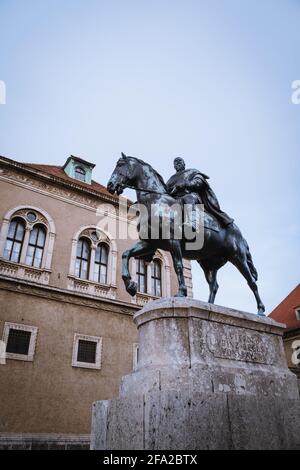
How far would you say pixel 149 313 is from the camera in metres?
4.40

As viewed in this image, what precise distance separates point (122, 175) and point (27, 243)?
429 inches

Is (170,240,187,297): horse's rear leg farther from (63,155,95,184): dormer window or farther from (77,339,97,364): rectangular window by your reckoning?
(63,155,95,184): dormer window

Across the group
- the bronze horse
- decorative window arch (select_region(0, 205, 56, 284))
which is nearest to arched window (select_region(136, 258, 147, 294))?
decorative window arch (select_region(0, 205, 56, 284))

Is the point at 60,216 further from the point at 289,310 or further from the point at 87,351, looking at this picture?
the point at 289,310

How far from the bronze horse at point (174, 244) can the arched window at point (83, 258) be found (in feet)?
35.8

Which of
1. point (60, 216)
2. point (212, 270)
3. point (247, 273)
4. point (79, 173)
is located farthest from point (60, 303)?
point (247, 273)

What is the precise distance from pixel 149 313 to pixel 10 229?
1258 cm

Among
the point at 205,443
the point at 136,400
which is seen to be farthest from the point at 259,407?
the point at 136,400

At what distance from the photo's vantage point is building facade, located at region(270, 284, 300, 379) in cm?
2489

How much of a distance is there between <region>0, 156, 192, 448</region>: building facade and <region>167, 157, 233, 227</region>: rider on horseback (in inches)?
402

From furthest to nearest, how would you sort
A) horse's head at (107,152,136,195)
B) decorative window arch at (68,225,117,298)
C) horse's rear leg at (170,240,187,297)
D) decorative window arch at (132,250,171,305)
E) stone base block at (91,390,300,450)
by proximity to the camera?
decorative window arch at (132,250,171,305), decorative window arch at (68,225,117,298), horse's head at (107,152,136,195), horse's rear leg at (170,240,187,297), stone base block at (91,390,300,450)

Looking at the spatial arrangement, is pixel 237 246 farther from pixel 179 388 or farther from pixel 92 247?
pixel 92 247

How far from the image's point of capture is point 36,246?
1551cm

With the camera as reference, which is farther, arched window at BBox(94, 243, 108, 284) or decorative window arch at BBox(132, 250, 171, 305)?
decorative window arch at BBox(132, 250, 171, 305)
